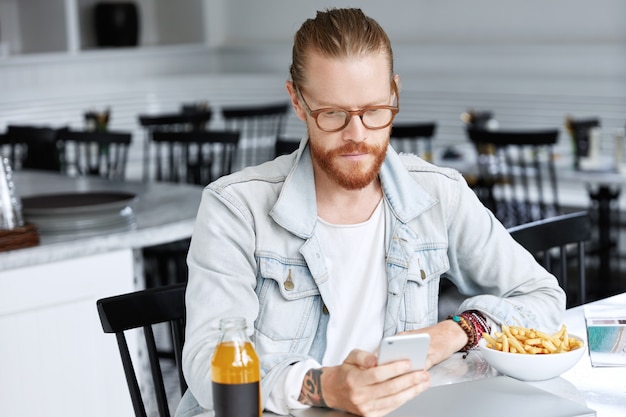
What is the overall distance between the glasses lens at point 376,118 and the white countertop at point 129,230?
1152mm

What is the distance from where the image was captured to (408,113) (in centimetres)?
659

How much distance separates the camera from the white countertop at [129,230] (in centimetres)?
237

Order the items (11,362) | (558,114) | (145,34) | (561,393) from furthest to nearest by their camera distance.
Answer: (145,34) < (558,114) < (11,362) < (561,393)

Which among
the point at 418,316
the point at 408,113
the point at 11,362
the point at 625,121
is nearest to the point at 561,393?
the point at 418,316

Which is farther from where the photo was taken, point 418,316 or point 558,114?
point 558,114

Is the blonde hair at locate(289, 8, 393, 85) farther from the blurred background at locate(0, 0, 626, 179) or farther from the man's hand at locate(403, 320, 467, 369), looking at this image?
the blurred background at locate(0, 0, 626, 179)

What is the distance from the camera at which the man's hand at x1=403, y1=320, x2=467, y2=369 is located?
1493 mm

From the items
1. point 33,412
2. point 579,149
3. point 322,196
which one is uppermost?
point 322,196

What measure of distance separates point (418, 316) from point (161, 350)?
2431 mm

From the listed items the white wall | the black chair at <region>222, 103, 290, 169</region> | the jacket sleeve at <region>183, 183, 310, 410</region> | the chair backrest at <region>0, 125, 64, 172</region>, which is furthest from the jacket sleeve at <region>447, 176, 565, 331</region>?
the white wall

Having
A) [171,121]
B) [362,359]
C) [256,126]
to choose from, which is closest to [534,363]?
[362,359]

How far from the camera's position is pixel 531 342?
143 cm

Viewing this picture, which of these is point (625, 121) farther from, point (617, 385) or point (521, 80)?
point (617, 385)

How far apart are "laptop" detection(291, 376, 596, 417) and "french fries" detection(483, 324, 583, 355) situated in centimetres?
5
